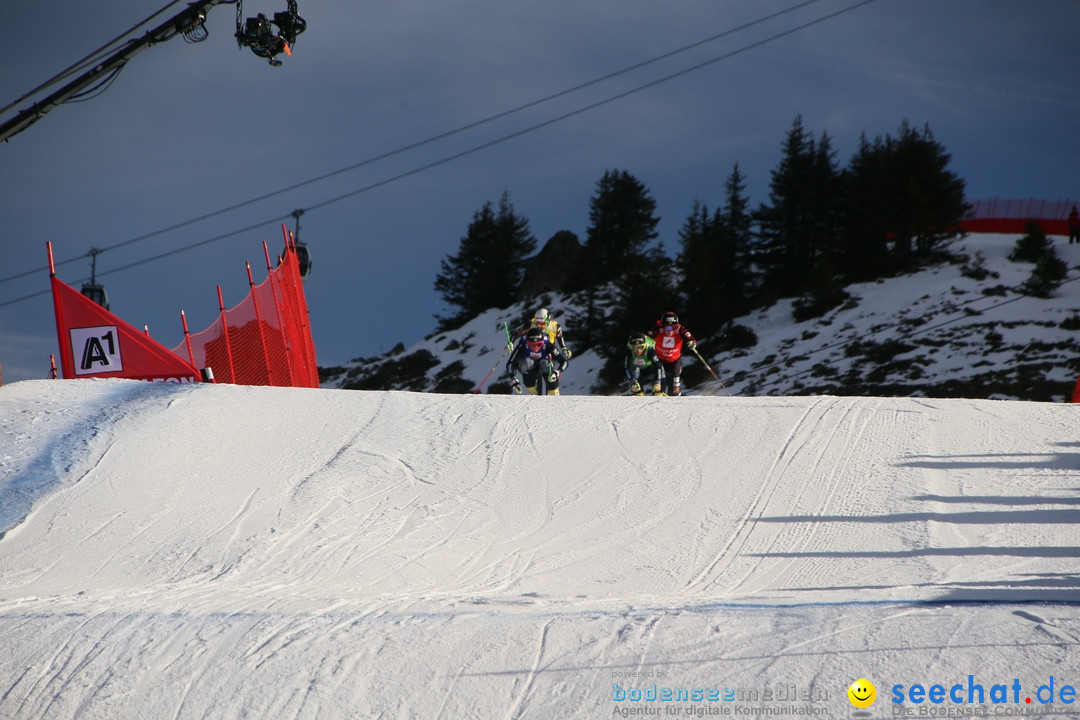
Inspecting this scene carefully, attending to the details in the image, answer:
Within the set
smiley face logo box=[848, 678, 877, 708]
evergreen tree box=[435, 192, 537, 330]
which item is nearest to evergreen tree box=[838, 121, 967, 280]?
evergreen tree box=[435, 192, 537, 330]

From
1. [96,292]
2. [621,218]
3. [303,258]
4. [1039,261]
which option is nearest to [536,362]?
[303,258]

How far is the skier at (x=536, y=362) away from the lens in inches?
619

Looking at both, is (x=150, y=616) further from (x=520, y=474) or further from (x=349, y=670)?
(x=520, y=474)

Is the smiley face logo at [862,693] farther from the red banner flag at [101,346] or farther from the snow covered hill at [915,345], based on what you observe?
the snow covered hill at [915,345]

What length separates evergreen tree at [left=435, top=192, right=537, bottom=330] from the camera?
5719cm

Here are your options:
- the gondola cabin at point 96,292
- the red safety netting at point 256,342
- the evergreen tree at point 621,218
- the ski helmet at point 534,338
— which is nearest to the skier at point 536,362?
the ski helmet at point 534,338

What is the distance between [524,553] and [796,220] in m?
39.2

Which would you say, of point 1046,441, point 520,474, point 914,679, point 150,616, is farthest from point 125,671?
point 1046,441

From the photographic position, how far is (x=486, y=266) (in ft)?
189

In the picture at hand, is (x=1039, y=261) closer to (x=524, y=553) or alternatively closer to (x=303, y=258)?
(x=303, y=258)

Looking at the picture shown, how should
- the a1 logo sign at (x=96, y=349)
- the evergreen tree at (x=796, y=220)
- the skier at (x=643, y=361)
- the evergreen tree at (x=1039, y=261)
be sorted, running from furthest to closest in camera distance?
the evergreen tree at (x=796, y=220), the evergreen tree at (x=1039, y=261), the skier at (x=643, y=361), the a1 logo sign at (x=96, y=349)

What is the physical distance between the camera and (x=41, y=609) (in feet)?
21.4

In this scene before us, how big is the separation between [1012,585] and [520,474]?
5.09 meters

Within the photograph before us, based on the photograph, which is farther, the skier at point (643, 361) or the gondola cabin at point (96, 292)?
the gondola cabin at point (96, 292)
